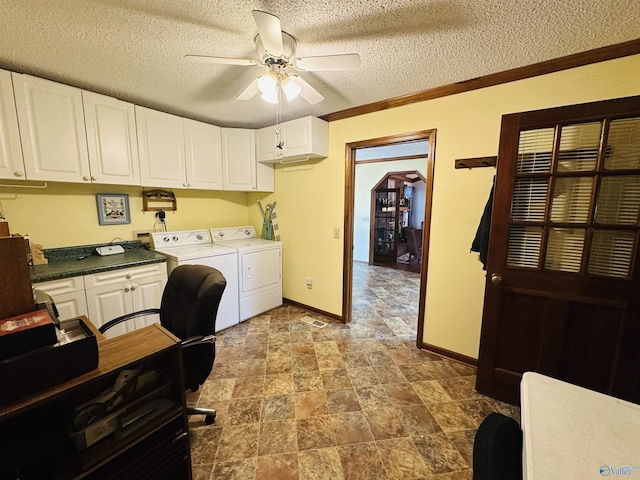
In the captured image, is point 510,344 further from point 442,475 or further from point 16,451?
point 16,451

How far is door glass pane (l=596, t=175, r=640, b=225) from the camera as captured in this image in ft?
4.81

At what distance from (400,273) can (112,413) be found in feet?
16.3

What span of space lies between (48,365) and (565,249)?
2.56 metres

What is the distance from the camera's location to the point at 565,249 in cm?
165

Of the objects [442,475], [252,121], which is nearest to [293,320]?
[442,475]

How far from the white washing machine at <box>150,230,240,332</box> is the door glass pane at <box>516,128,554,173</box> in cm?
262

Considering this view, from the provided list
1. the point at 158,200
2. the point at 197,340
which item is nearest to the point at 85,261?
the point at 158,200

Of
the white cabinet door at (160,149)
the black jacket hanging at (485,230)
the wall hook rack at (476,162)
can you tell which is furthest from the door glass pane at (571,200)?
the white cabinet door at (160,149)

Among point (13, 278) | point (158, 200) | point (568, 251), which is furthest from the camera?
point (158, 200)

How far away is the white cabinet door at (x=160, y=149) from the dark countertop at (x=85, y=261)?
28.1 inches

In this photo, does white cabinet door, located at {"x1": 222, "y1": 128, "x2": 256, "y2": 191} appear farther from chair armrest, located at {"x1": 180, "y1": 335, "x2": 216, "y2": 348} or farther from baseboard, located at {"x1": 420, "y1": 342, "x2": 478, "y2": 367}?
baseboard, located at {"x1": 420, "y1": 342, "x2": 478, "y2": 367}

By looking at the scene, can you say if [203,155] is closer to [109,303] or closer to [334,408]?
[109,303]

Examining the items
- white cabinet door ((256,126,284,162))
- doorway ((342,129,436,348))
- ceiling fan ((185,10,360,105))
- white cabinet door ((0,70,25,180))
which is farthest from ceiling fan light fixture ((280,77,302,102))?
white cabinet door ((0,70,25,180))

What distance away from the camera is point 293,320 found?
124 inches
